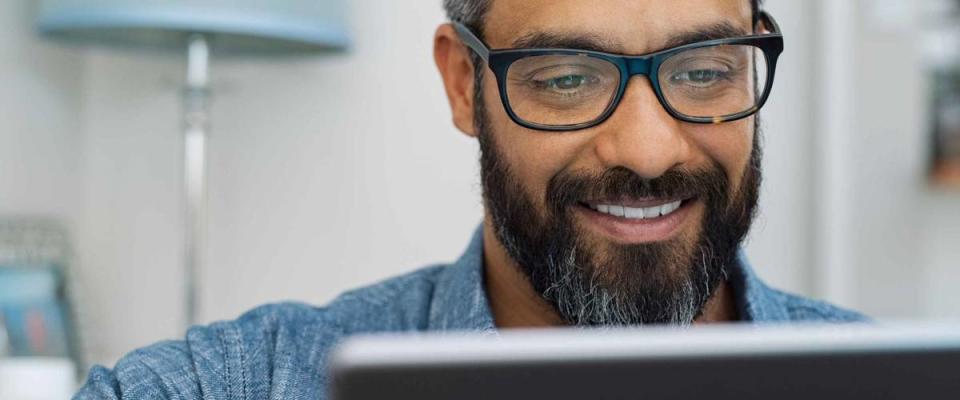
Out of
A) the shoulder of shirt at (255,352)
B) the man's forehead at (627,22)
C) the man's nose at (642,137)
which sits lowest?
the shoulder of shirt at (255,352)

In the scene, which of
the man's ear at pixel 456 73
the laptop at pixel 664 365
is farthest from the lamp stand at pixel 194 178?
the laptop at pixel 664 365

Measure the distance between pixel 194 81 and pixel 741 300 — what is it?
1.07 metres

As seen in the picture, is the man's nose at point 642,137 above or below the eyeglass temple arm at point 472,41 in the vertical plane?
below

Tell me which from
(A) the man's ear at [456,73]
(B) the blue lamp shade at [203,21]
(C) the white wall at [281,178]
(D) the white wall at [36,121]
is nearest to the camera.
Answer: (A) the man's ear at [456,73]

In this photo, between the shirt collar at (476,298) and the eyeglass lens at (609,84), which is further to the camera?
the shirt collar at (476,298)

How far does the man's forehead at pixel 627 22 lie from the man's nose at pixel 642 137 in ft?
0.14

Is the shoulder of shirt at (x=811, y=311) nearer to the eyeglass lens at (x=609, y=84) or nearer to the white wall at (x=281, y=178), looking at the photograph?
the eyeglass lens at (x=609, y=84)

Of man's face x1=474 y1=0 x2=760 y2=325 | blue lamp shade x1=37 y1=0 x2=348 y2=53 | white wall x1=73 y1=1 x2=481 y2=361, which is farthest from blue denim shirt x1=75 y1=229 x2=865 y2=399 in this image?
white wall x1=73 y1=1 x2=481 y2=361

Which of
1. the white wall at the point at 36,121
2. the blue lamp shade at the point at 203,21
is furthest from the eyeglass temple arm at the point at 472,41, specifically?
the white wall at the point at 36,121

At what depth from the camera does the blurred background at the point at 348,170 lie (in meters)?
1.97

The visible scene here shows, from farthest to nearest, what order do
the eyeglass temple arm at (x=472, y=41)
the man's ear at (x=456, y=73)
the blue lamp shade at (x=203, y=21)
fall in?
the blue lamp shade at (x=203, y=21)
the man's ear at (x=456, y=73)
the eyeglass temple arm at (x=472, y=41)

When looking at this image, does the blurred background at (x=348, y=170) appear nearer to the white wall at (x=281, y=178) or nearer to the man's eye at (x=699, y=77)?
the white wall at (x=281, y=178)

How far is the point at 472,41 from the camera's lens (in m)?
1.12

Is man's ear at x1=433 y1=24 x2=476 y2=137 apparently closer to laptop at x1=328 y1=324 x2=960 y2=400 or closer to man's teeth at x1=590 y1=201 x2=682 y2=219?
man's teeth at x1=590 y1=201 x2=682 y2=219
